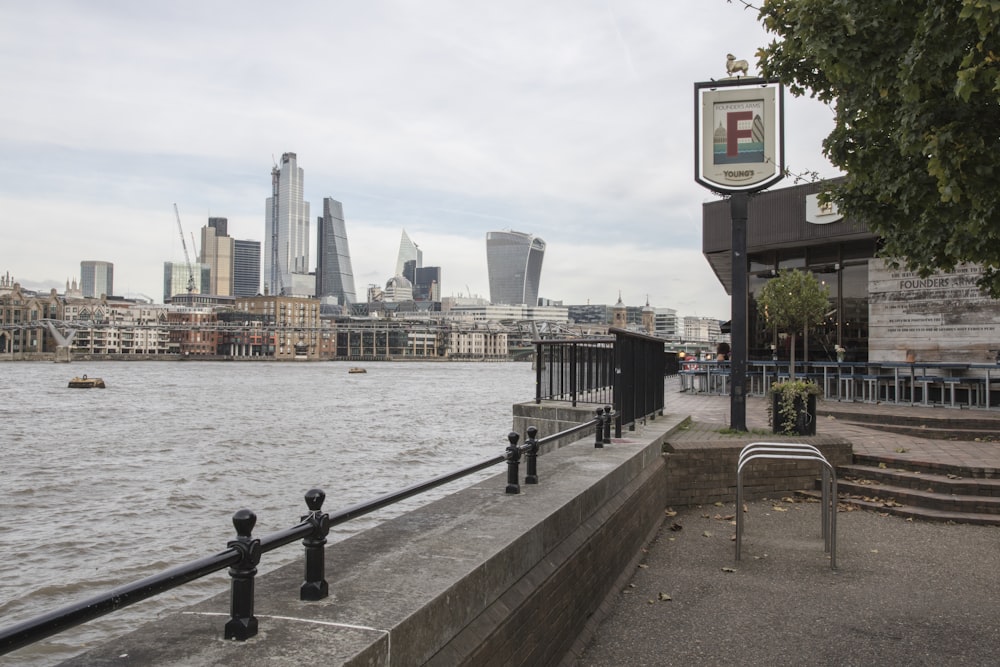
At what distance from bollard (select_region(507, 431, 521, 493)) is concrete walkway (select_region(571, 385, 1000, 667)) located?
3.98 feet

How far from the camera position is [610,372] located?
1155 centimetres

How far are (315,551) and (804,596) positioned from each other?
4.57m

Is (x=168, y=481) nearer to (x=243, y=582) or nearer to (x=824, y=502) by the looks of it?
(x=824, y=502)

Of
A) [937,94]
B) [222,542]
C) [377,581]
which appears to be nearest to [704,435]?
[937,94]

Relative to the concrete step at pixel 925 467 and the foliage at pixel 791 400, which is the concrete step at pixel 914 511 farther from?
the foliage at pixel 791 400

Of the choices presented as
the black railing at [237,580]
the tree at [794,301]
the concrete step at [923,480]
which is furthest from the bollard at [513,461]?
the tree at [794,301]

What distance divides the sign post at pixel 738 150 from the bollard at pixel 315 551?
361 inches

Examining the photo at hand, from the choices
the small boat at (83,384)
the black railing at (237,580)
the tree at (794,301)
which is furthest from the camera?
the small boat at (83,384)

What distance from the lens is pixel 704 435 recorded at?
11.0 metres

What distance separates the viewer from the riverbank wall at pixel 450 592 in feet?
8.88

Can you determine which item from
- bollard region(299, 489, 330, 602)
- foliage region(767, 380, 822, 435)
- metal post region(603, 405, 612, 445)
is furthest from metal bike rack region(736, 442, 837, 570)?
bollard region(299, 489, 330, 602)

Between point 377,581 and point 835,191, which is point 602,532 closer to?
point 377,581

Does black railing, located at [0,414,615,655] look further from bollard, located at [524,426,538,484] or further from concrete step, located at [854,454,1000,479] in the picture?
concrete step, located at [854,454,1000,479]

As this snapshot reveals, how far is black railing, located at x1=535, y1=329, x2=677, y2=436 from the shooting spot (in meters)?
9.72
